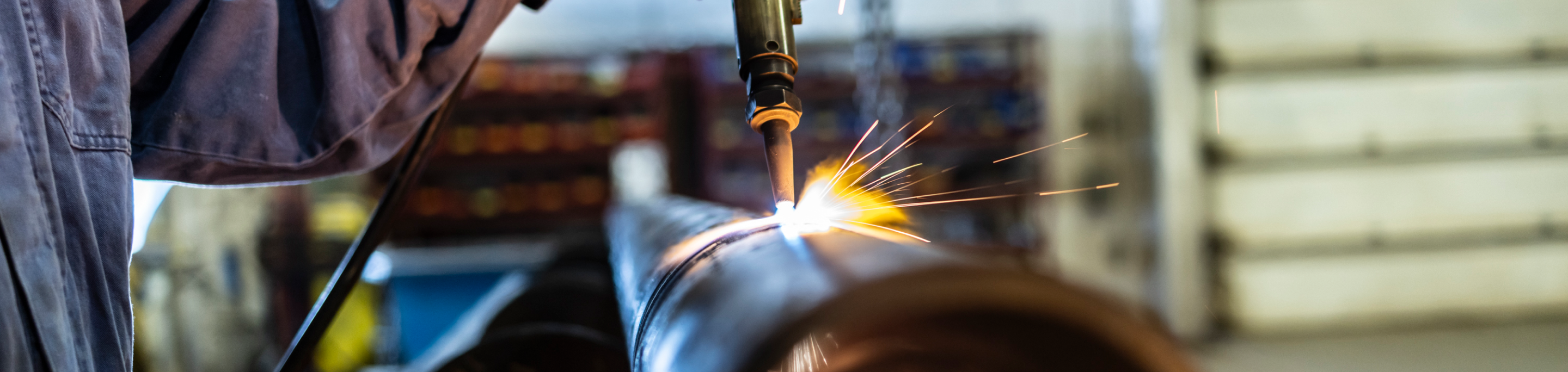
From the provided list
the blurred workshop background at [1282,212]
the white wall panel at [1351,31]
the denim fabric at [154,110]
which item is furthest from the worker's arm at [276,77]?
the white wall panel at [1351,31]

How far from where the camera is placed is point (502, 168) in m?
4.33

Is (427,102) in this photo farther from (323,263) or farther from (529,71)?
(529,71)

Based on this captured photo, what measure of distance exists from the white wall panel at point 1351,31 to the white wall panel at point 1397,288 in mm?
737

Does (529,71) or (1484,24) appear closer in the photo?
(1484,24)

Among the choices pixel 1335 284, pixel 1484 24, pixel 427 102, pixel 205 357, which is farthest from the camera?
pixel 1335 284

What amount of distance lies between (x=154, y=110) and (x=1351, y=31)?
3.42 metres

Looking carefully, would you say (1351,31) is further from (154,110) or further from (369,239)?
(154,110)

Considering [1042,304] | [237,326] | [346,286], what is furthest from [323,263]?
[1042,304]

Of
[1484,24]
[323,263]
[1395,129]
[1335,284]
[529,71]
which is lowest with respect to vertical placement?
[1335,284]

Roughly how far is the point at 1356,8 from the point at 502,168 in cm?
Result: 403

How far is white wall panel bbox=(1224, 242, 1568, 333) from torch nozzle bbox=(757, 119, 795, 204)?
2876mm

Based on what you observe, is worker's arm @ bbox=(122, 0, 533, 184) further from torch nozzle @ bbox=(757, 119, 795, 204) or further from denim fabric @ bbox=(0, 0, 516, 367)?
torch nozzle @ bbox=(757, 119, 795, 204)

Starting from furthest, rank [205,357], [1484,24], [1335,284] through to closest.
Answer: [1335,284] < [1484,24] < [205,357]

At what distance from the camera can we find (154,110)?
24.4 inches
